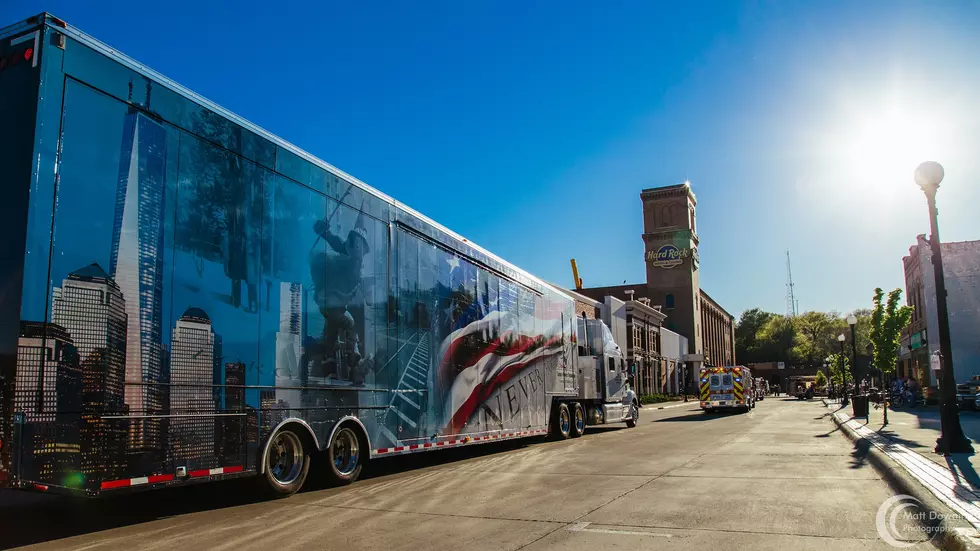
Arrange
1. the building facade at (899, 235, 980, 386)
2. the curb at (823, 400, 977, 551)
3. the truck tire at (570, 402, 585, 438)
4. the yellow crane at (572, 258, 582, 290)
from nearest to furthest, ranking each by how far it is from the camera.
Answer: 1. the curb at (823, 400, 977, 551)
2. the truck tire at (570, 402, 585, 438)
3. the building facade at (899, 235, 980, 386)
4. the yellow crane at (572, 258, 582, 290)

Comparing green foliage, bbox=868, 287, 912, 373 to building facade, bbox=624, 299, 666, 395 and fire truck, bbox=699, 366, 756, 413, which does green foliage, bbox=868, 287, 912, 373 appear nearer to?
fire truck, bbox=699, 366, 756, 413

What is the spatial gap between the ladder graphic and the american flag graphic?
58cm

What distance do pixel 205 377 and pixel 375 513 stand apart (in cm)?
237

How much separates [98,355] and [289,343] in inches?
97.1

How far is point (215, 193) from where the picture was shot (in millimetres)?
7508

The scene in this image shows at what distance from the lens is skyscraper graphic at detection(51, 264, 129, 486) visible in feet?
19.5

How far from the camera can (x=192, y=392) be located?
694 centimetres

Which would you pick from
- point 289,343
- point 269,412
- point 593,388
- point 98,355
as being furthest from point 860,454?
point 98,355

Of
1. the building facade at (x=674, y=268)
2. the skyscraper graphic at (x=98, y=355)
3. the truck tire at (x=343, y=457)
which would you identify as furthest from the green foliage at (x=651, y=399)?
the skyscraper graphic at (x=98, y=355)

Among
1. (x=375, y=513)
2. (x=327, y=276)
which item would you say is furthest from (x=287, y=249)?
(x=375, y=513)

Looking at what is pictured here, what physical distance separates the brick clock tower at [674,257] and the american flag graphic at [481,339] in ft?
246

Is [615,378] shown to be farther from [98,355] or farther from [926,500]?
[98,355]

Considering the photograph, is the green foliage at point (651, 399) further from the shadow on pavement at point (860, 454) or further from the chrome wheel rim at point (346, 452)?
the chrome wheel rim at point (346, 452)

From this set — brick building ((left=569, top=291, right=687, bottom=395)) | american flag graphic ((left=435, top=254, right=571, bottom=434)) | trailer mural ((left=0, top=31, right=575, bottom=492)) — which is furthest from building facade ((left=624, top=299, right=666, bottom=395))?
trailer mural ((left=0, top=31, right=575, bottom=492))
